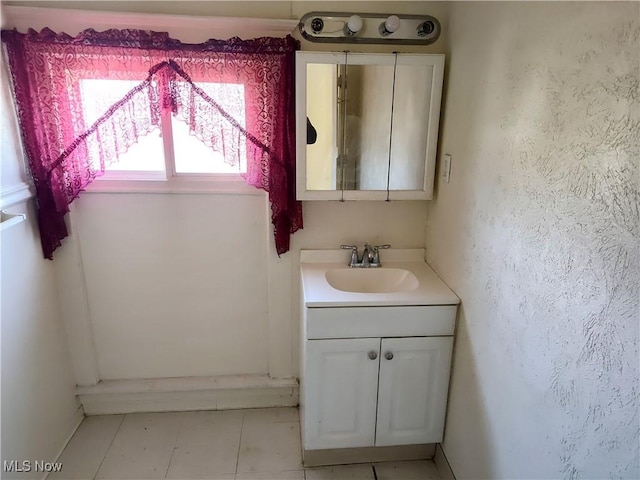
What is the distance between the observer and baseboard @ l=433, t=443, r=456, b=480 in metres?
1.76

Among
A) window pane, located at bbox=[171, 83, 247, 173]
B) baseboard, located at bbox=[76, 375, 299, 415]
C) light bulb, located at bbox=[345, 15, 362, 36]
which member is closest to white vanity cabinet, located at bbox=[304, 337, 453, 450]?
baseboard, located at bbox=[76, 375, 299, 415]

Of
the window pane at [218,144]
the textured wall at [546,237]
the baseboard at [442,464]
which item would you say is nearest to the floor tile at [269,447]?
the baseboard at [442,464]

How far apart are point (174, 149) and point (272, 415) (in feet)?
4.86

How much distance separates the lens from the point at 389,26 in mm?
1677

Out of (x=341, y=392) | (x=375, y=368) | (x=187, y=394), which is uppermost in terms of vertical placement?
(x=375, y=368)

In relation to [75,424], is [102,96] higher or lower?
higher

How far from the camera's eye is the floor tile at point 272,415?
7.09 feet

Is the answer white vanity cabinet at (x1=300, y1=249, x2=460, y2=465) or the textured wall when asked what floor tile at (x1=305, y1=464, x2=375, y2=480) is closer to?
white vanity cabinet at (x1=300, y1=249, x2=460, y2=465)

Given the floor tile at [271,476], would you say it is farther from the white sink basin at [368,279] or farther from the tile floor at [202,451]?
the white sink basin at [368,279]

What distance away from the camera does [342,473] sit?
1.85 meters

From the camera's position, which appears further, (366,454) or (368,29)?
(366,454)

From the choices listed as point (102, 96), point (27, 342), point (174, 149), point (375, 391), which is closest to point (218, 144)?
point (174, 149)

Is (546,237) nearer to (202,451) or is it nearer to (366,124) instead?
(366,124)

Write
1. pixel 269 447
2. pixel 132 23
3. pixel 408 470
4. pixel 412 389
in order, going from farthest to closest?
pixel 269 447, pixel 408 470, pixel 412 389, pixel 132 23
